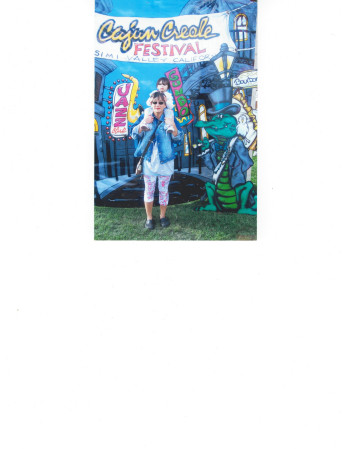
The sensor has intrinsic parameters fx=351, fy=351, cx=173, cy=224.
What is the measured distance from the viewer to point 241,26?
132 cm

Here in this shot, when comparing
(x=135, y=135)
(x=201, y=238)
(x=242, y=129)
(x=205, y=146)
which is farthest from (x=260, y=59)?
(x=201, y=238)

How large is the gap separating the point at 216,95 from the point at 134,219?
1.86 feet

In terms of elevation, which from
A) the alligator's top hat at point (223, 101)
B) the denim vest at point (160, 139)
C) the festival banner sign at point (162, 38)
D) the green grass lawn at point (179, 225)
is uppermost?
the festival banner sign at point (162, 38)

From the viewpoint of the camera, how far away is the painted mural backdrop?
1312 millimetres

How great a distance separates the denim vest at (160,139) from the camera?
4.40 ft

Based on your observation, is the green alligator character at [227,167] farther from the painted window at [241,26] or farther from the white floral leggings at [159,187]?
the painted window at [241,26]

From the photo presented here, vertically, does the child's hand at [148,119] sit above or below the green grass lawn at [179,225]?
above

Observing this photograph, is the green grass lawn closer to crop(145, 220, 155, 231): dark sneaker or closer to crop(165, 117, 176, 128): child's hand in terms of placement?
crop(145, 220, 155, 231): dark sneaker

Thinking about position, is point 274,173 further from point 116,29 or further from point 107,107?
point 116,29

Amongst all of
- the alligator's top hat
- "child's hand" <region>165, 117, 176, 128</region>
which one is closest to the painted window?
the alligator's top hat

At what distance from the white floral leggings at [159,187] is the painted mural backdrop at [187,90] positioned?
3 centimetres

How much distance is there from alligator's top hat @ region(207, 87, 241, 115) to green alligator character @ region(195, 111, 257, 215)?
23mm

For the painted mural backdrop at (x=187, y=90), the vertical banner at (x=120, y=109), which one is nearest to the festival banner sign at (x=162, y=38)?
the painted mural backdrop at (x=187, y=90)

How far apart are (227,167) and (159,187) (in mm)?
274
